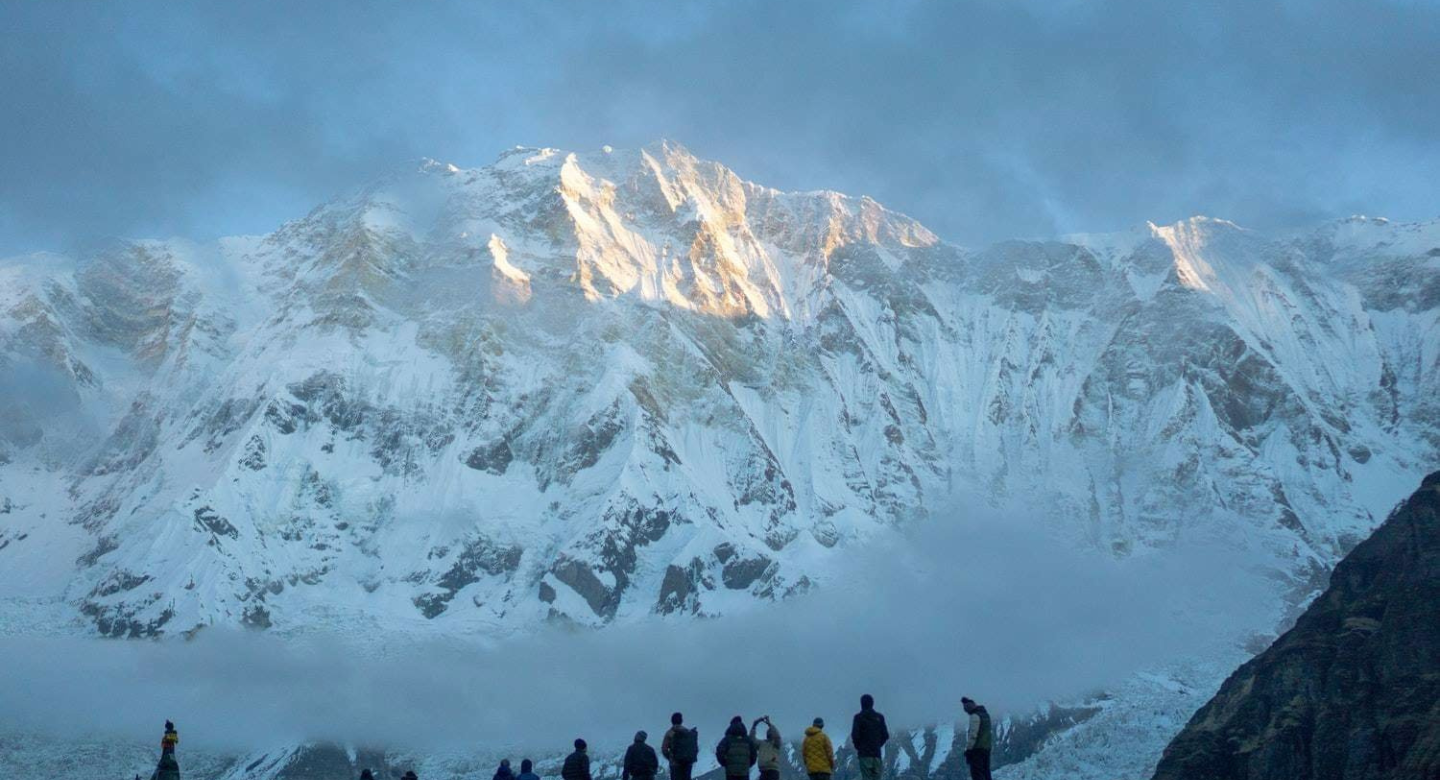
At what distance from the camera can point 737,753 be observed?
5094cm

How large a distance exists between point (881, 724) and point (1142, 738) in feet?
348

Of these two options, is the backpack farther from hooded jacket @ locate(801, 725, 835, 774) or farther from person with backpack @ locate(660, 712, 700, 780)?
hooded jacket @ locate(801, 725, 835, 774)

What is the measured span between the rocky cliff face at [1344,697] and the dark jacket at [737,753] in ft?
162

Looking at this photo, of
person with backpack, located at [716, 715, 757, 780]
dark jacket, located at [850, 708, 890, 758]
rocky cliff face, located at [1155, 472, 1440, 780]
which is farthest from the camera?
rocky cliff face, located at [1155, 472, 1440, 780]

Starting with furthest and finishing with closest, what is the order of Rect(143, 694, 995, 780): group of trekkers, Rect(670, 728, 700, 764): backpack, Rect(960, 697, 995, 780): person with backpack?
Rect(670, 728, 700, 764): backpack → Rect(960, 697, 995, 780): person with backpack → Rect(143, 694, 995, 780): group of trekkers

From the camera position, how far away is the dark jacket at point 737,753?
167ft

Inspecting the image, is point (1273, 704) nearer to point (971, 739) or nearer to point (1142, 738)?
point (1142, 738)

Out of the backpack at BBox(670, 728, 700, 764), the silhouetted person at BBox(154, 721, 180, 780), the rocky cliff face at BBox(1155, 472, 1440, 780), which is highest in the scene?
the rocky cliff face at BBox(1155, 472, 1440, 780)

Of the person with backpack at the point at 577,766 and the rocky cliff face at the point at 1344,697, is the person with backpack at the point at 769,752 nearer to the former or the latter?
the person with backpack at the point at 577,766

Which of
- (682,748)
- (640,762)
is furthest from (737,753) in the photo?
(640,762)

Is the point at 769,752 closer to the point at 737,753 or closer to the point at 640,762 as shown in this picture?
the point at 737,753

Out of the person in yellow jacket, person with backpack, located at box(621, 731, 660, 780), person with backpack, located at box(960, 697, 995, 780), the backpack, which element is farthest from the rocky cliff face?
person with backpack, located at box(621, 731, 660, 780)

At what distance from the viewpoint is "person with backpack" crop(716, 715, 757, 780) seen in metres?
50.9

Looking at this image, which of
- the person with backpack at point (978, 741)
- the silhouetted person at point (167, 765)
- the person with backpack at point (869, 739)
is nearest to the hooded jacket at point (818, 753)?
the person with backpack at point (869, 739)
